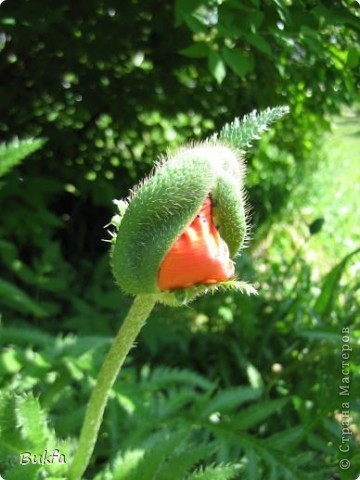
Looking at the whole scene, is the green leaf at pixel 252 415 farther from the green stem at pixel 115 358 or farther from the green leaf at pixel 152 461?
the green stem at pixel 115 358

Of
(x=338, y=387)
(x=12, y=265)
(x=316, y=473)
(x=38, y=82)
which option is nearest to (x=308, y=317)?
(x=338, y=387)

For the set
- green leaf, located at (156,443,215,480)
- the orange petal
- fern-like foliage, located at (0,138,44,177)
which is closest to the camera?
the orange petal

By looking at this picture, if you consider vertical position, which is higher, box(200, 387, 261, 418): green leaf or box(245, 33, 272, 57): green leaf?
box(245, 33, 272, 57): green leaf

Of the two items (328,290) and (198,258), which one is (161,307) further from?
→ (198,258)

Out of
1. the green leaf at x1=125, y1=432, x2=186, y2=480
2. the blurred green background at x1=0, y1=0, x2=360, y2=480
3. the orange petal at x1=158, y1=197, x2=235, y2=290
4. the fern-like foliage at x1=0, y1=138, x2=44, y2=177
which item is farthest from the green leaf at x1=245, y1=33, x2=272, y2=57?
the green leaf at x1=125, y1=432, x2=186, y2=480

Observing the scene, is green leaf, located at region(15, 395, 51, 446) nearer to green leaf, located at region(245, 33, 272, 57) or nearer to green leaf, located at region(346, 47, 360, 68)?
green leaf, located at region(245, 33, 272, 57)

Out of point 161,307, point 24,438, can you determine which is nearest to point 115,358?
point 24,438

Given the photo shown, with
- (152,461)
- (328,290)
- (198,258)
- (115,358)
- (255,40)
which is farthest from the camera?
(328,290)
